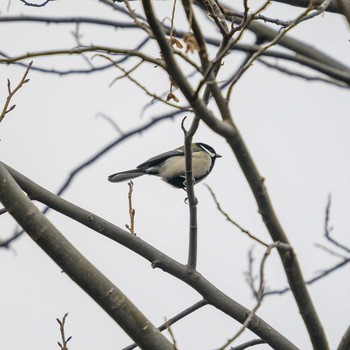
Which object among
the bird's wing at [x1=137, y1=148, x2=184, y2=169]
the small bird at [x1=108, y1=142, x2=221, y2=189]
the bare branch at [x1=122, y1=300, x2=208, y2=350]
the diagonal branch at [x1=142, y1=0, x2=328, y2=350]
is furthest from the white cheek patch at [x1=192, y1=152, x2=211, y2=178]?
the diagonal branch at [x1=142, y1=0, x2=328, y2=350]

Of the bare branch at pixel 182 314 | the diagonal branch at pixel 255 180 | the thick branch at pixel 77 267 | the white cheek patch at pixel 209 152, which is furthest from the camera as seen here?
the white cheek patch at pixel 209 152

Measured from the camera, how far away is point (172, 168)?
8.01 m

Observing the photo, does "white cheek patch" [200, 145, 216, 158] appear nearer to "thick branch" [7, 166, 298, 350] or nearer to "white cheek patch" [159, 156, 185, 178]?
"white cheek patch" [159, 156, 185, 178]

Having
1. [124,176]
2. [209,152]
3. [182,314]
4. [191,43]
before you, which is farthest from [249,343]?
[209,152]

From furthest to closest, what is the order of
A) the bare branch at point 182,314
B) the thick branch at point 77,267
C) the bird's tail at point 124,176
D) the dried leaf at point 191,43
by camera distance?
the bird's tail at point 124,176
the bare branch at point 182,314
the thick branch at point 77,267
the dried leaf at point 191,43

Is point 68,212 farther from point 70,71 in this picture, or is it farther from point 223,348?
point 70,71

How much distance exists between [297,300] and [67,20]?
131 inches

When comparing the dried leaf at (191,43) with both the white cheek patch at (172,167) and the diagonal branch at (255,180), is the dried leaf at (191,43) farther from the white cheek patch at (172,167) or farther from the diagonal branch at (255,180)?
the white cheek patch at (172,167)

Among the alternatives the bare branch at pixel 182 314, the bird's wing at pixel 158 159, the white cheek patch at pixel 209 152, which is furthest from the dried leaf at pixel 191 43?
the white cheek patch at pixel 209 152

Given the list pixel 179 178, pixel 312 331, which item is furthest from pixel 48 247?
pixel 179 178

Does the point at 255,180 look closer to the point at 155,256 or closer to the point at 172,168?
the point at 155,256

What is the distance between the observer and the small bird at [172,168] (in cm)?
795

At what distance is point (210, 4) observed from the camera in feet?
9.10

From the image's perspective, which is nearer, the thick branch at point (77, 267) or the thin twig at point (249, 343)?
the thick branch at point (77, 267)
